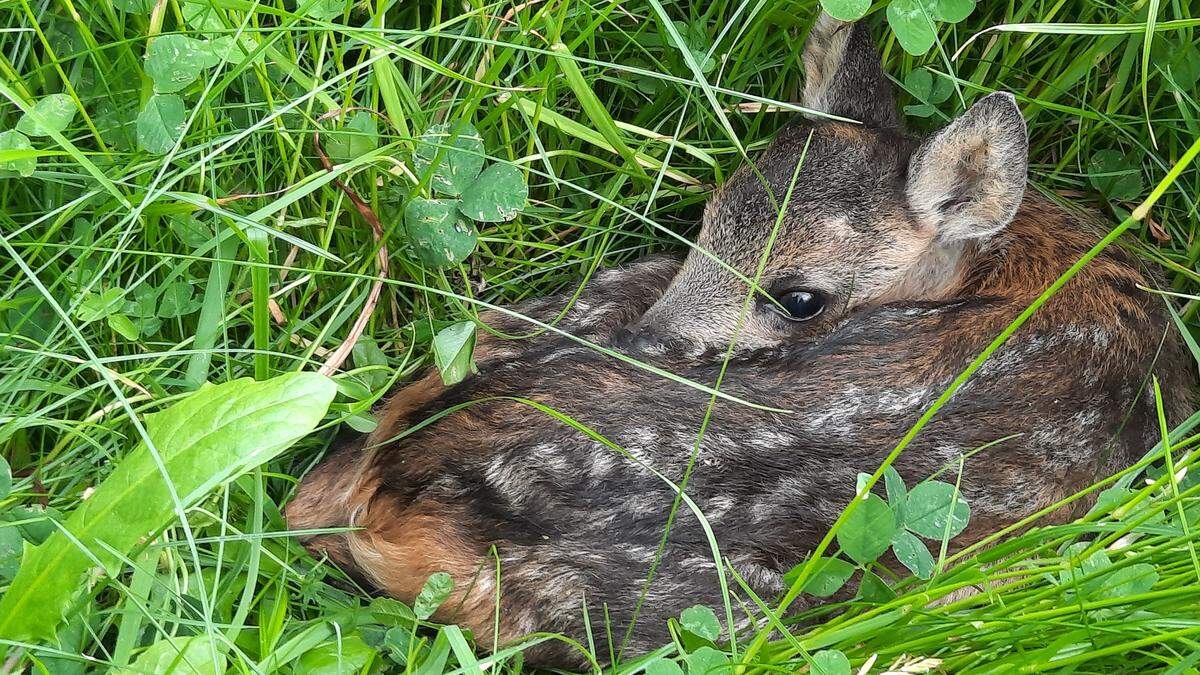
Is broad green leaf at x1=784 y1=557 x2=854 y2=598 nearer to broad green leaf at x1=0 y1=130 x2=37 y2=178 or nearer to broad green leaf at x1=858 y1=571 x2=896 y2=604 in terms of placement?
broad green leaf at x1=858 y1=571 x2=896 y2=604

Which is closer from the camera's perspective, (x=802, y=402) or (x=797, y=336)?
(x=802, y=402)

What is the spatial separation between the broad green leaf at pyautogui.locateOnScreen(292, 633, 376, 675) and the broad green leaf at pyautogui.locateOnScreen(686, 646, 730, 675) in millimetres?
879

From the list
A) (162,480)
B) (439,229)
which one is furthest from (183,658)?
(439,229)

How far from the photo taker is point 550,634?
114 inches

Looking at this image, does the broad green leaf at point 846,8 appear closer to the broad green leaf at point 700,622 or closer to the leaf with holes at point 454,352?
the leaf with holes at point 454,352

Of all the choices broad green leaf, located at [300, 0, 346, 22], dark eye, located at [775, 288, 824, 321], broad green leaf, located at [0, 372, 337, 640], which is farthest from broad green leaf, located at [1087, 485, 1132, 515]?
broad green leaf, located at [300, 0, 346, 22]

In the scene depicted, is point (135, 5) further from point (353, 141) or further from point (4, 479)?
point (4, 479)

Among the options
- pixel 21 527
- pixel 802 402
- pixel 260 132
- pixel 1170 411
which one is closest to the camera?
pixel 21 527

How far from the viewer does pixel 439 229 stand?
127 inches

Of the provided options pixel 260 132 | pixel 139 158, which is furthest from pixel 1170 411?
pixel 139 158

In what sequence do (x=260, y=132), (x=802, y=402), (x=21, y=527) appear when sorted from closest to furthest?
(x=21, y=527) < (x=802, y=402) < (x=260, y=132)

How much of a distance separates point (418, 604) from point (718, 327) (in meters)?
1.35

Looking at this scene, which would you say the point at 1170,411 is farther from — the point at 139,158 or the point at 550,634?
the point at 139,158

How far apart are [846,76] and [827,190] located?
0.40 m
